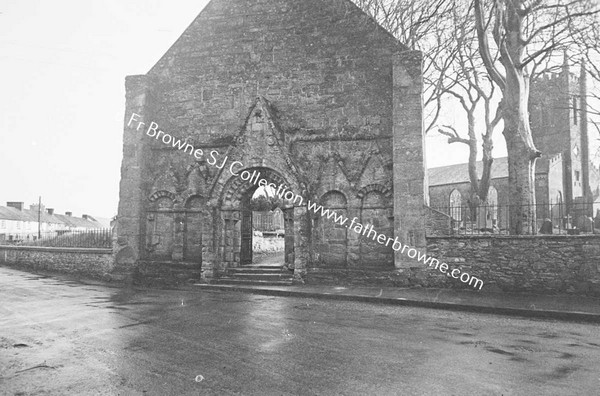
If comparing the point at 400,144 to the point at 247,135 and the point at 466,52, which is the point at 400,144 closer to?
the point at 247,135

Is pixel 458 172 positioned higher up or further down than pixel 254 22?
further down

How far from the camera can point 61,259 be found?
55.5ft

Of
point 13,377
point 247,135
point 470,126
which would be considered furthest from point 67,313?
point 470,126

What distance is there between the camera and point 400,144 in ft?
40.9

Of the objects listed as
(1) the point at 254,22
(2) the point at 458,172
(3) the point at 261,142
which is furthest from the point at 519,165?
(2) the point at 458,172

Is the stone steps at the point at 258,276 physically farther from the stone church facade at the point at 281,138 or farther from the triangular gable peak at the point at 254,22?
the triangular gable peak at the point at 254,22

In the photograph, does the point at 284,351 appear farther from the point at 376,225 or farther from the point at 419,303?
the point at 376,225

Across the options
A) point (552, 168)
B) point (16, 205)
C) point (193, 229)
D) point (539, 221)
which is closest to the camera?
point (193, 229)

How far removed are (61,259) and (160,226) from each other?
540 centimetres

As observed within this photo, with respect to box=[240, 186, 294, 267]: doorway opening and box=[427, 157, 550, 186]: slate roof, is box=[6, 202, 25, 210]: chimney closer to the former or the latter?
box=[240, 186, 294, 267]: doorway opening

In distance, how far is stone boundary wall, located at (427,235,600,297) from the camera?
10.6 m

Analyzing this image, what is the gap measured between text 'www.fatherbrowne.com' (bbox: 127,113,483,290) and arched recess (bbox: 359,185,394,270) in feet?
0.28

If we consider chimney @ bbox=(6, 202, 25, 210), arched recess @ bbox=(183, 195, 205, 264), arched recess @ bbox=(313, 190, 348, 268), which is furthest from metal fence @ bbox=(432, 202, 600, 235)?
chimney @ bbox=(6, 202, 25, 210)

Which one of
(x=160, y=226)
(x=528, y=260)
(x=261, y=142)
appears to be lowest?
(x=528, y=260)
